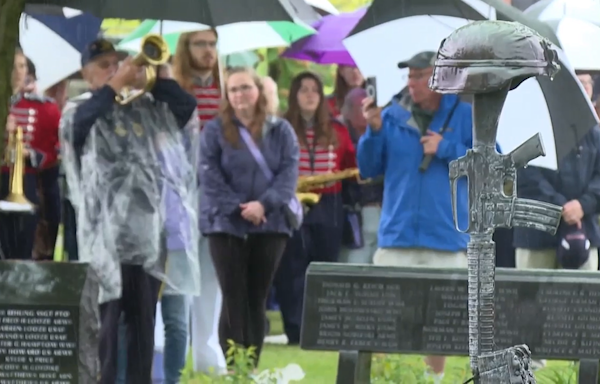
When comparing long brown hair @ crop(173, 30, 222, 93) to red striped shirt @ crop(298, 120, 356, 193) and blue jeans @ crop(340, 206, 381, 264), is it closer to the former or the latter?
red striped shirt @ crop(298, 120, 356, 193)

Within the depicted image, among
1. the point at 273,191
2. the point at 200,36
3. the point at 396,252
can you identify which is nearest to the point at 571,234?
the point at 396,252

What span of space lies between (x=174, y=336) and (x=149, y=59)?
1.55m

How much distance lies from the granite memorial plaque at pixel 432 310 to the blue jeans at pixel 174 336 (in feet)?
4.15

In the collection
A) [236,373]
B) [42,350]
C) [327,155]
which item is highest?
[327,155]

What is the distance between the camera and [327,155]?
10.7m

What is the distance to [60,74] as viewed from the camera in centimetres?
1011

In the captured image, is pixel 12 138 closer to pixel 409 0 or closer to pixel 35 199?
pixel 35 199

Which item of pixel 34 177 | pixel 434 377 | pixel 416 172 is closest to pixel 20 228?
pixel 34 177

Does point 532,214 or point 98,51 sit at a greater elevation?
point 98,51

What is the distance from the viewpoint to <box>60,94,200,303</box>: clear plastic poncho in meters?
9.25

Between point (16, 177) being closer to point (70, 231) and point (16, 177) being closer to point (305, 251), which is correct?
point (70, 231)

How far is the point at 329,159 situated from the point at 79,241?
196 centimetres

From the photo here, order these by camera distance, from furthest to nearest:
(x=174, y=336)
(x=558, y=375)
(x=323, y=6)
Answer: (x=323, y=6)
(x=174, y=336)
(x=558, y=375)

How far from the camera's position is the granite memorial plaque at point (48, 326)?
8172mm
